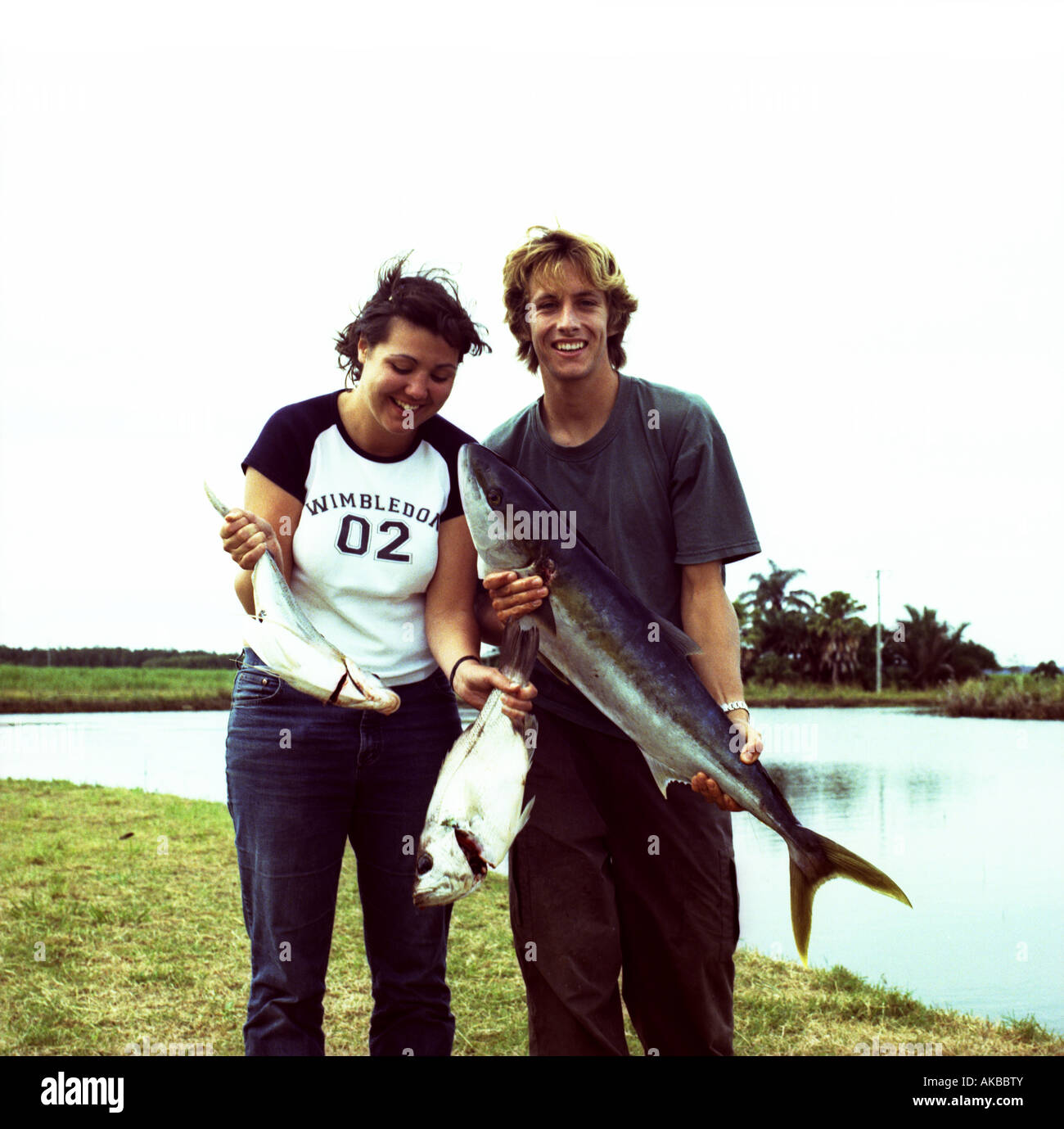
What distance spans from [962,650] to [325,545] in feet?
215

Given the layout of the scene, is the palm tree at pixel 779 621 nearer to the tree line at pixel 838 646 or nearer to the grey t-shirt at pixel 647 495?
the tree line at pixel 838 646

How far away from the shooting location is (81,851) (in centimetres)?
920

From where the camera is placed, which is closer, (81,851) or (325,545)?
(325,545)

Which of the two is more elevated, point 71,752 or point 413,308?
point 413,308

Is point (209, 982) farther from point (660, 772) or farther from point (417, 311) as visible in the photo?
point (417, 311)

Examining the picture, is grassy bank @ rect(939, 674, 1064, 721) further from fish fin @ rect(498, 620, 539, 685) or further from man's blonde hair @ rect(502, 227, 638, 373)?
fish fin @ rect(498, 620, 539, 685)

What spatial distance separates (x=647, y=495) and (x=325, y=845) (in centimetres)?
152

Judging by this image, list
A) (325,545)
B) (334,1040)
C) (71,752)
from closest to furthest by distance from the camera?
(325,545), (334,1040), (71,752)

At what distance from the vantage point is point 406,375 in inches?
119

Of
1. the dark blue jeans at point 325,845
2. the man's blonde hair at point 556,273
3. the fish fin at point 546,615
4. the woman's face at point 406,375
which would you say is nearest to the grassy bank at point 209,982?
the dark blue jeans at point 325,845

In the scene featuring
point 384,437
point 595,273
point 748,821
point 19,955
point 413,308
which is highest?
point 595,273

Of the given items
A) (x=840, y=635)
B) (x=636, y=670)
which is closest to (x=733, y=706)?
(x=636, y=670)
